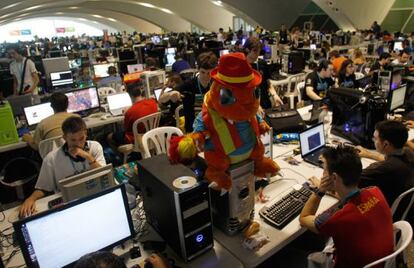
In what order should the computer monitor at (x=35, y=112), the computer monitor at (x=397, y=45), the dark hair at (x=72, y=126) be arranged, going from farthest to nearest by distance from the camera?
the computer monitor at (x=397, y=45)
the computer monitor at (x=35, y=112)
the dark hair at (x=72, y=126)

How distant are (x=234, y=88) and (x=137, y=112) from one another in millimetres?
2357

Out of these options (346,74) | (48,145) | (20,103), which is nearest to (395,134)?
(346,74)

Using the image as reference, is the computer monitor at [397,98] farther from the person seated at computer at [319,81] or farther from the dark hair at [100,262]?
the dark hair at [100,262]

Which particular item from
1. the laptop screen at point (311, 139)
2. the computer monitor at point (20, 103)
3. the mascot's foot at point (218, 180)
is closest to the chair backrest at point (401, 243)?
the mascot's foot at point (218, 180)

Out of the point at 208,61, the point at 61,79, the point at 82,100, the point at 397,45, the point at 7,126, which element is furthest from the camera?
the point at 397,45

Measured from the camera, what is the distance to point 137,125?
379 centimetres

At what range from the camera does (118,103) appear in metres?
4.68

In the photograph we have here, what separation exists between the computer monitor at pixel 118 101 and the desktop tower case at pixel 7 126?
1331 millimetres

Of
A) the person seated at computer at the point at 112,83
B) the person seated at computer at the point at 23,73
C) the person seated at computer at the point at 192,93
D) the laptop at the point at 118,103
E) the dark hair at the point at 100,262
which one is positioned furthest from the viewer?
the person seated at computer at the point at 112,83

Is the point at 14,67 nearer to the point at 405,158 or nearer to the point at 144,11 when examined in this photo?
the point at 405,158

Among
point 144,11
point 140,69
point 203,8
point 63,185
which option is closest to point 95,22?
point 144,11

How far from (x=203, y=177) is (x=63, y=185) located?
0.72m

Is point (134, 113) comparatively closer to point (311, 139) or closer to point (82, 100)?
point (82, 100)

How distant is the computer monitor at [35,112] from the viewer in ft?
13.3
